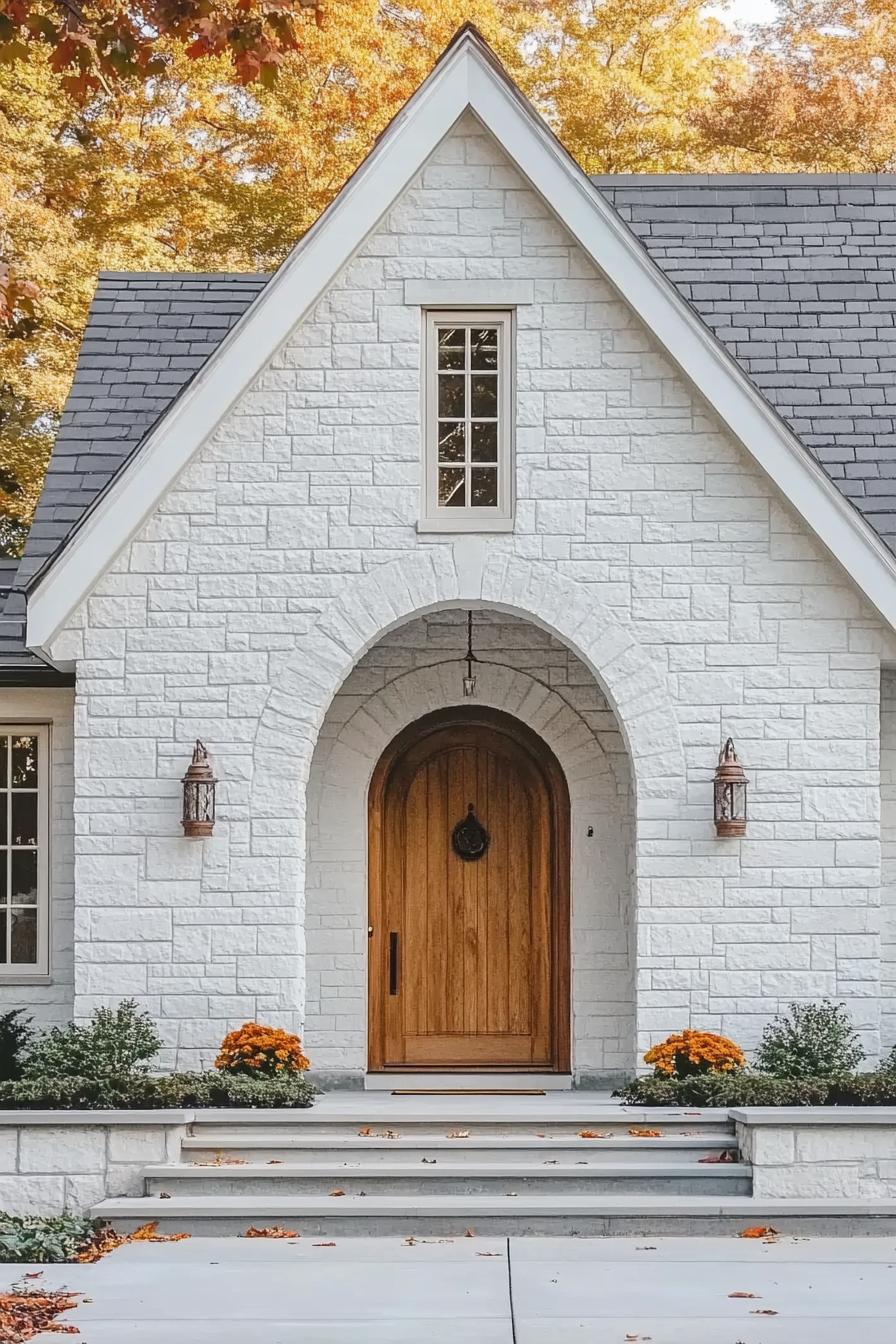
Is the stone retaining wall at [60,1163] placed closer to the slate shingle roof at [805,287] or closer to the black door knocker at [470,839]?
the black door knocker at [470,839]

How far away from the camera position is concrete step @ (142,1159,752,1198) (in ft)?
31.0

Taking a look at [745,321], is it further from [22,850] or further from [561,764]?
[22,850]

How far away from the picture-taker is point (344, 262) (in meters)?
11.3

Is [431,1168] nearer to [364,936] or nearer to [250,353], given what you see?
[364,936]

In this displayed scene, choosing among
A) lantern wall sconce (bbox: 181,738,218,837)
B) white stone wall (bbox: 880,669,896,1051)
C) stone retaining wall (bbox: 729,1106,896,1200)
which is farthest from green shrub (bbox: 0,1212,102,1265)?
white stone wall (bbox: 880,669,896,1051)

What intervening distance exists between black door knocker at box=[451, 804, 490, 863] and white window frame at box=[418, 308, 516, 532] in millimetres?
2521

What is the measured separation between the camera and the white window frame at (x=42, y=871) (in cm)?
1214

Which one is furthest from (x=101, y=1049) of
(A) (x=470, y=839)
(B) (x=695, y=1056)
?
(B) (x=695, y=1056)

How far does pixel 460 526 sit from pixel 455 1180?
421 cm

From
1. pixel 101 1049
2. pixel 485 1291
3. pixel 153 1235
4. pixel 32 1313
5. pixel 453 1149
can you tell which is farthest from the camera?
pixel 101 1049

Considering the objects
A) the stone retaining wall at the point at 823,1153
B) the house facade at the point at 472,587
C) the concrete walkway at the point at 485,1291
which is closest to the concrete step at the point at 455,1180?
the stone retaining wall at the point at 823,1153

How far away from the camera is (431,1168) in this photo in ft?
31.2

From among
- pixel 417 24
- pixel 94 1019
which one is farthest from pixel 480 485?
pixel 417 24

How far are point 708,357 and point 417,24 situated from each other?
15.2m
